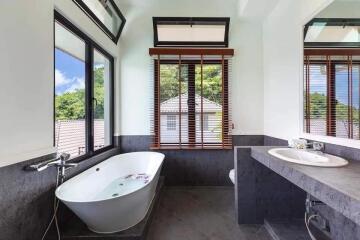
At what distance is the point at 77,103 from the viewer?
2516 millimetres

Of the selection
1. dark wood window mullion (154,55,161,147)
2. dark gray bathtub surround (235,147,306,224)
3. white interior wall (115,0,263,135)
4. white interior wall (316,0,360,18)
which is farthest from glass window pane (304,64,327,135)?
dark wood window mullion (154,55,161,147)

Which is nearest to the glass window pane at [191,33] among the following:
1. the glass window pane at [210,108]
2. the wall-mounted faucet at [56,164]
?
the glass window pane at [210,108]

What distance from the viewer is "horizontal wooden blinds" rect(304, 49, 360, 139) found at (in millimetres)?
1656

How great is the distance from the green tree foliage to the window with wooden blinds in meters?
0.84

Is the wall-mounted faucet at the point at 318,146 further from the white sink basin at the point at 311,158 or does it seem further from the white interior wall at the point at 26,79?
the white interior wall at the point at 26,79

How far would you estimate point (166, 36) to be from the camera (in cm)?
353

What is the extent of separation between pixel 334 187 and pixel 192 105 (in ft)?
8.46

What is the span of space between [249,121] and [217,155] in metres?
0.79

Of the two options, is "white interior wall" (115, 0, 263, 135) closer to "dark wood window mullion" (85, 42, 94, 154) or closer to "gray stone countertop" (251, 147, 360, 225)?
"dark wood window mullion" (85, 42, 94, 154)

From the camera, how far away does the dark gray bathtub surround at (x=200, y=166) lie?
11.5ft

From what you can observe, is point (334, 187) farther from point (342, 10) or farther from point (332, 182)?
point (342, 10)

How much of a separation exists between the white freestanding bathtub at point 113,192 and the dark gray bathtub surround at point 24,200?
14 centimetres

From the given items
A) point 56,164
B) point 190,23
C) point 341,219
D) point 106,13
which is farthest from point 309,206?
point 106,13

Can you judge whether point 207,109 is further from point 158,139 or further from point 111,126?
point 111,126
